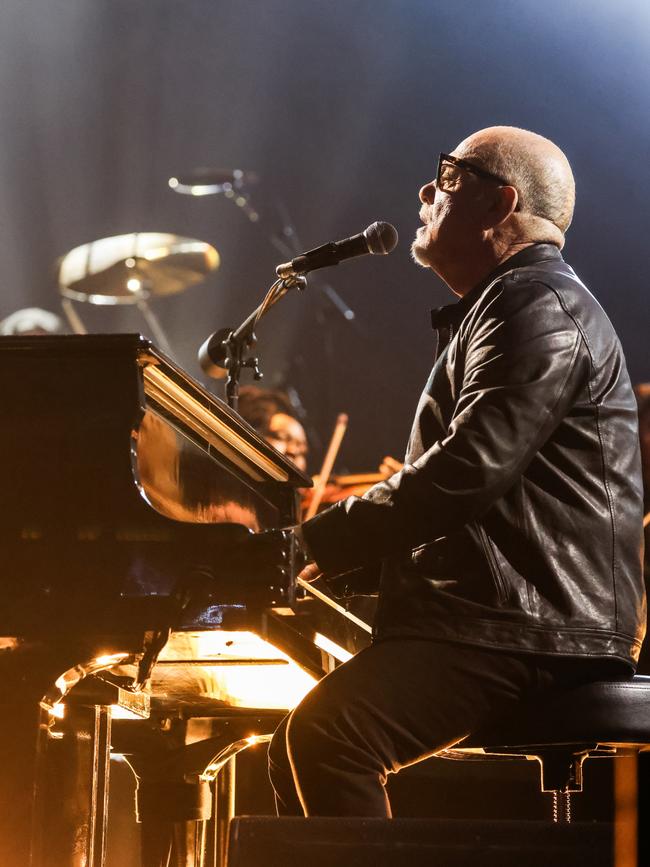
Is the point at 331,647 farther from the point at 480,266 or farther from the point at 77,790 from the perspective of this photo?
the point at 480,266

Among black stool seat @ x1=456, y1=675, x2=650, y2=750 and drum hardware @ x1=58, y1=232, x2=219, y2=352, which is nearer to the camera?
black stool seat @ x1=456, y1=675, x2=650, y2=750

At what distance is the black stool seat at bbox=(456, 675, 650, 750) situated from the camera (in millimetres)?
1934

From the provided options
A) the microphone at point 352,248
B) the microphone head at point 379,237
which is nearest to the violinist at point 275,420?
the microphone at point 352,248

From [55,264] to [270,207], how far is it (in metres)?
1.58

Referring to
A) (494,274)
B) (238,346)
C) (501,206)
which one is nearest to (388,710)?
Result: (494,274)

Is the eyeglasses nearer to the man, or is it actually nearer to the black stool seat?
the man

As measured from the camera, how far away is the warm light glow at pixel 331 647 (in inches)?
92.6

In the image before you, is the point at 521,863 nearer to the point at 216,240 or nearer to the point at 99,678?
the point at 99,678

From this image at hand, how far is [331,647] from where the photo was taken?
244 cm

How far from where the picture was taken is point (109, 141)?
723 cm

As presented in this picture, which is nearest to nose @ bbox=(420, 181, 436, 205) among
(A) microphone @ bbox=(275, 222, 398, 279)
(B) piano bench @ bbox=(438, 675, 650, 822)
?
(A) microphone @ bbox=(275, 222, 398, 279)

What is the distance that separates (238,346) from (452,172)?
1046 mm

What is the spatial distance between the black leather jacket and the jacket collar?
9cm

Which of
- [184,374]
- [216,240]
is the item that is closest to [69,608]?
[184,374]
